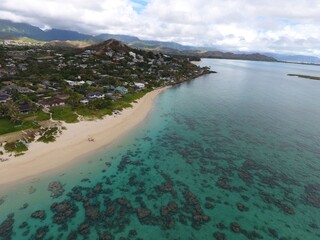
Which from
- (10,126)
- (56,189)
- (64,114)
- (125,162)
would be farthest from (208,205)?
(10,126)

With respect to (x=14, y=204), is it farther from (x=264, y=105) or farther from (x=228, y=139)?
(x=264, y=105)

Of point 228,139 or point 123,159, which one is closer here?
point 123,159

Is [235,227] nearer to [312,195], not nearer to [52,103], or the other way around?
[312,195]

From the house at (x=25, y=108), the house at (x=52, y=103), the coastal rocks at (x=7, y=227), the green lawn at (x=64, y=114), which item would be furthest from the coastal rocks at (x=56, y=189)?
the house at (x=52, y=103)

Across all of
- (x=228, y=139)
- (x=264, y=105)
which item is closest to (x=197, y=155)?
(x=228, y=139)

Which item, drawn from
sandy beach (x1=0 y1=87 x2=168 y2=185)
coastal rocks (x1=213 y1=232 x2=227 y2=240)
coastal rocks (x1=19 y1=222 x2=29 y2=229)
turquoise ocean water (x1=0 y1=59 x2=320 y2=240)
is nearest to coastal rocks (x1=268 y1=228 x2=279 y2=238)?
turquoise ocean water (x1=0 y1=59 x2=320 y2=240)

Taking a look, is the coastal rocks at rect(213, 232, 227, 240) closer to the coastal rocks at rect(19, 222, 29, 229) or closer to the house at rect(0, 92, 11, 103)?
the coastal rocks at rect(19, 222, 29, 229)

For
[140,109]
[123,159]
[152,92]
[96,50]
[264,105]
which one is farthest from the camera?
[96,50]

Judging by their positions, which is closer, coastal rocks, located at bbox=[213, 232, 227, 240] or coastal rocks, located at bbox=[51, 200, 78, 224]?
coastal rocks, located at bbox=[213, 232, 227, 240]
